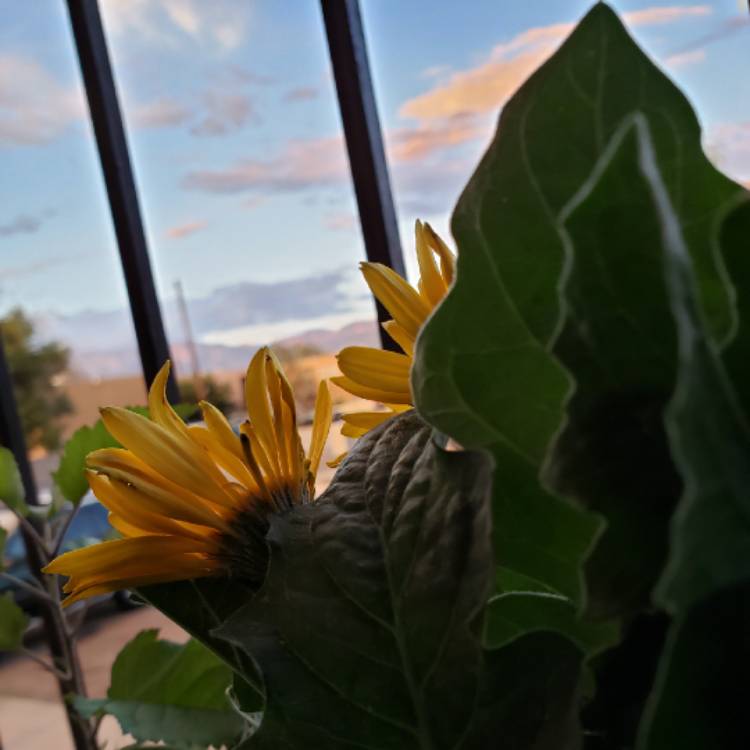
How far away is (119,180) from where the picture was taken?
970 millimetres

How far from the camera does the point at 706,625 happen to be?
0.06 metres

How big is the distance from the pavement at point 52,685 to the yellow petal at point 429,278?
1.58m

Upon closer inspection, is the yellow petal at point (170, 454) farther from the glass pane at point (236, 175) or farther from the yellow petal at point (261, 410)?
the glass pane at point (236, 175)

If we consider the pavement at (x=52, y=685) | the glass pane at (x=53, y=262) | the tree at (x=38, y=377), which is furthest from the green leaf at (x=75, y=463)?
the tree at (x=38, y=377)

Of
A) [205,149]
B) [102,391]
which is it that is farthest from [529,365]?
[102,391]

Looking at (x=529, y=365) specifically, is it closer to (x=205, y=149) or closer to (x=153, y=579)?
(x=153, y=579)

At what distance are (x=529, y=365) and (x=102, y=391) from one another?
2.22 meters

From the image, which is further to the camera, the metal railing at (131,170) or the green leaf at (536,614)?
the metal railing at (131,170)

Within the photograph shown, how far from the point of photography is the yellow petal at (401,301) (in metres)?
0.16

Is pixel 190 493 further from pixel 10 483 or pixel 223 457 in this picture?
pixel 10 483

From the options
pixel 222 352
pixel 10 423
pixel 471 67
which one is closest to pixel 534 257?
pixel 10 423

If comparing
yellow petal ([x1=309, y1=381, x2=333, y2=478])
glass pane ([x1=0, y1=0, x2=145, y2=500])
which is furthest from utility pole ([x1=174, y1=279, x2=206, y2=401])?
yellow petal ([x1=309, y1=381, x2=333, y2=478])

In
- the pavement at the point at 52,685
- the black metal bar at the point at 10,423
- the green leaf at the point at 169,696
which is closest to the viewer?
the green leaf at the point at 169,696

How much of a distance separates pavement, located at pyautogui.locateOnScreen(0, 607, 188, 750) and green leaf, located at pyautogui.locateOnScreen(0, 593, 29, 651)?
1094mm
